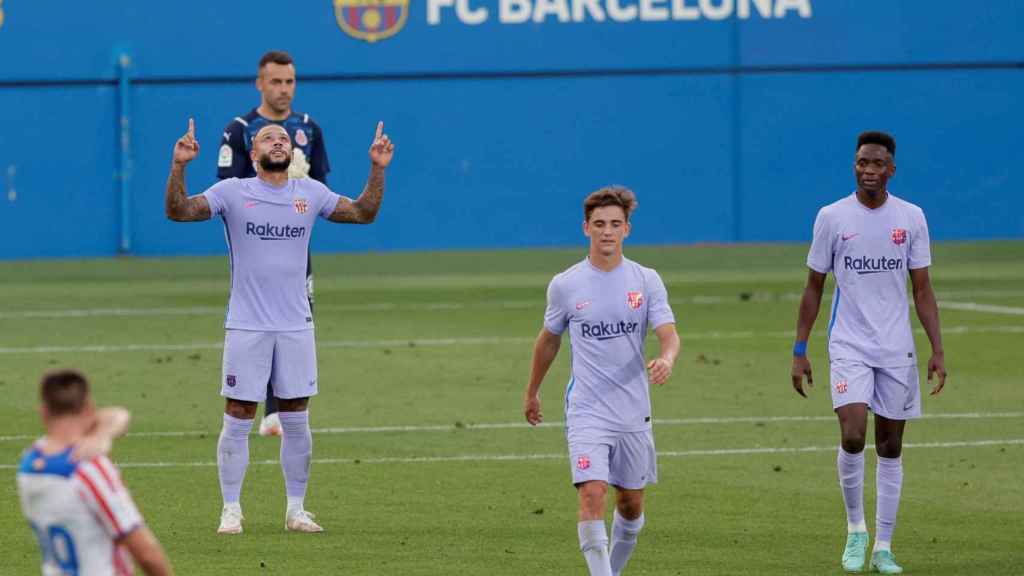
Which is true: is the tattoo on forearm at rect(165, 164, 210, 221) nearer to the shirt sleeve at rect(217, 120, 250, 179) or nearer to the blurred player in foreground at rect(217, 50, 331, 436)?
the blurred player in foreground at rect(217, 50, 331, 436)

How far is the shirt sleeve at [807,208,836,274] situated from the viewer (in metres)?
10.7

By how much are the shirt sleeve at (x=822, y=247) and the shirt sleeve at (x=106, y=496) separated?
214 inches

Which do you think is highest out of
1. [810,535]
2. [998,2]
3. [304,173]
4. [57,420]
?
[998,2]

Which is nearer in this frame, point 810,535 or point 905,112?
point 810,535

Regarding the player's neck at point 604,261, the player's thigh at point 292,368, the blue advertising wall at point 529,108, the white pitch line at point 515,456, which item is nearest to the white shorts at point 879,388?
the player's neck at point 604,261

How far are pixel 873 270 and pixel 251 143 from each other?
5.01 metres

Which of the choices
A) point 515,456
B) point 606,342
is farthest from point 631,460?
point 515,456

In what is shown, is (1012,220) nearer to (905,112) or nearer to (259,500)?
(905,112)

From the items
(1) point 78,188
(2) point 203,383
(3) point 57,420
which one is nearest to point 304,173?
(2) point 203,383

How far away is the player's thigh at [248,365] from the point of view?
11477 millimetres

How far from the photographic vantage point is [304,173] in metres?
14.3

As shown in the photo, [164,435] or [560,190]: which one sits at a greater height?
[560,190]

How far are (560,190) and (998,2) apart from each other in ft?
26.8

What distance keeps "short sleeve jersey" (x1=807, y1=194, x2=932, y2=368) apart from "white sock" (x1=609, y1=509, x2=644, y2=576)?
1.74 metres
